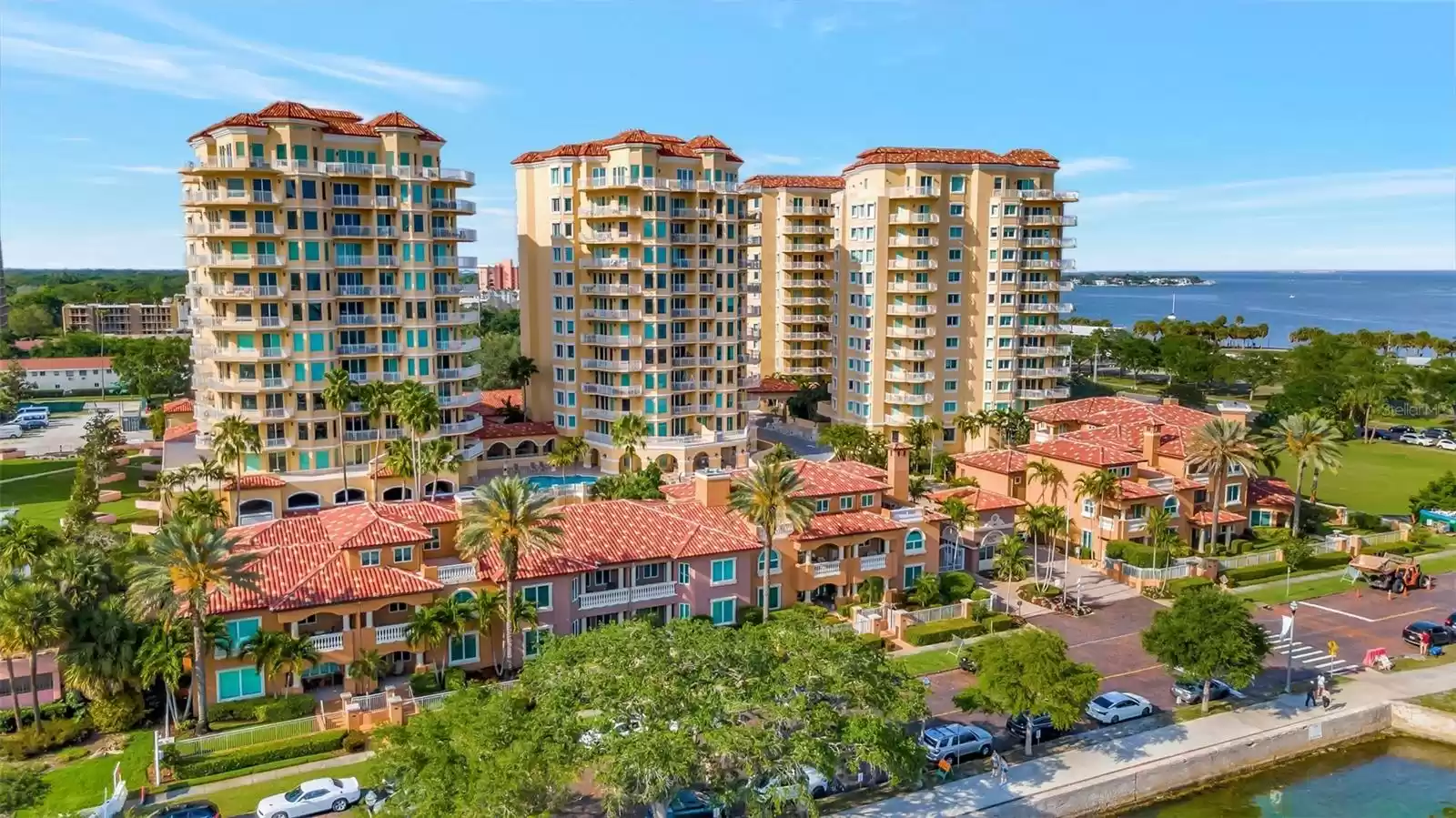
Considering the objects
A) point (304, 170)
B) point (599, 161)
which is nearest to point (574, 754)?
point (304, 170)

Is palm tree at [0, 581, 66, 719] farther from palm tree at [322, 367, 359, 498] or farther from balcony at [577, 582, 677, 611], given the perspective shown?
palm tree at [322, 367, 359, 498]

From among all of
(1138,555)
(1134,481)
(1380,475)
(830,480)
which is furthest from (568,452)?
(1380,475)

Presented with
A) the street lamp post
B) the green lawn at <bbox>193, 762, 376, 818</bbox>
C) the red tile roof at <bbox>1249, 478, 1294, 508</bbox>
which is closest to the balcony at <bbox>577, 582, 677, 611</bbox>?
the green lawn at <bbox>193, 762, 376, 818</bbox>

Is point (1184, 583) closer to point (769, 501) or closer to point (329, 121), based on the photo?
point (769, 501)

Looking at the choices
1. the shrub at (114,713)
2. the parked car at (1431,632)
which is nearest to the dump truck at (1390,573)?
the parked car at (1431,632)

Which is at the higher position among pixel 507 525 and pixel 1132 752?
pixel 507 525

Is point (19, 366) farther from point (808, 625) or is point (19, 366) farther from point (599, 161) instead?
point (808, 625)
